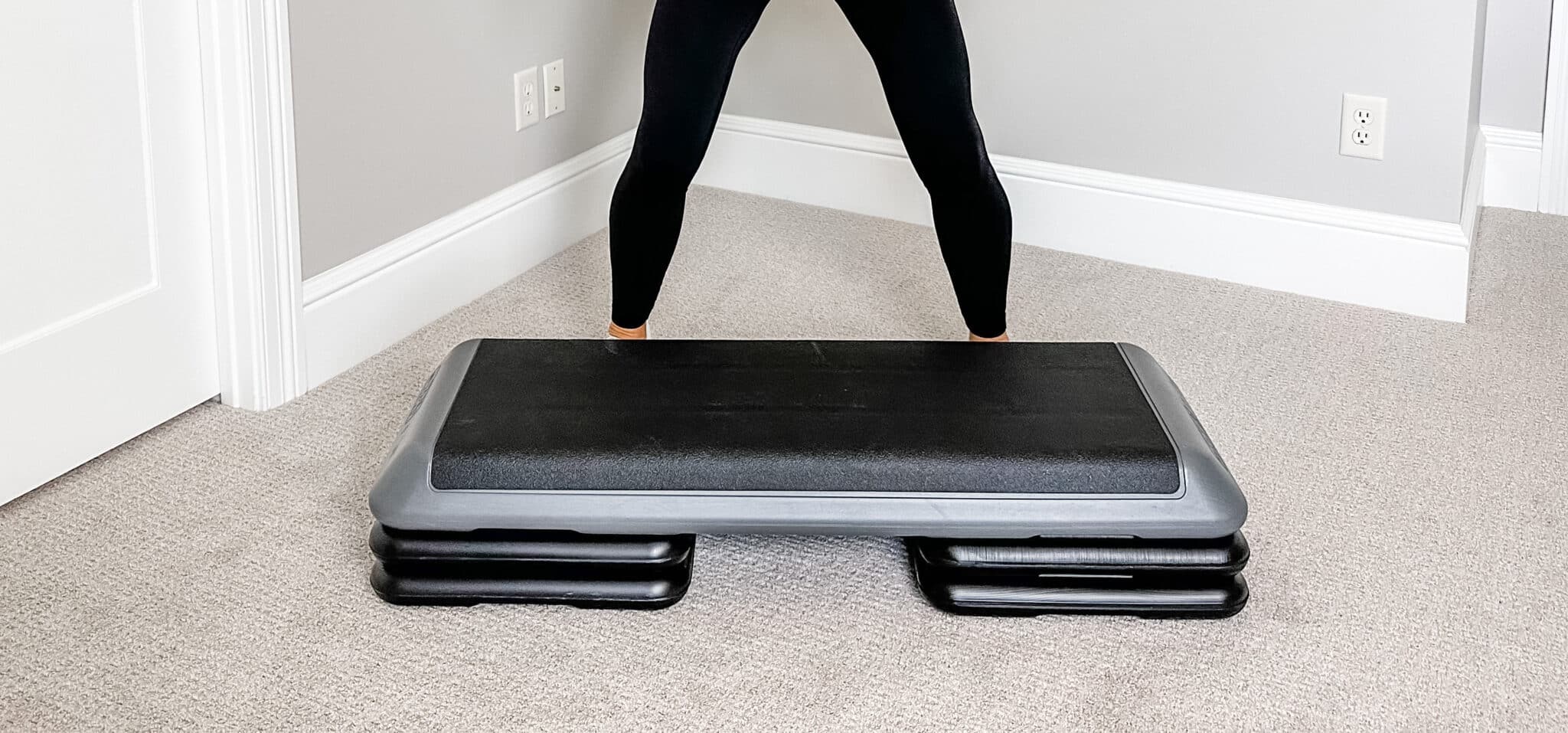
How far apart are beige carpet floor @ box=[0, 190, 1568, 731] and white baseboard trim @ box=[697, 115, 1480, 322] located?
0.26 meters

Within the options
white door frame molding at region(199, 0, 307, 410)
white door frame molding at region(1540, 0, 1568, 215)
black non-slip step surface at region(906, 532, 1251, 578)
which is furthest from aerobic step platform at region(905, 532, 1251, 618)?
white door frame molding at region(1540, 0, 1568, 215)

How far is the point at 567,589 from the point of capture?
1.64 metres

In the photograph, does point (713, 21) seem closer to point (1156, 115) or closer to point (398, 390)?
point (398, 390)

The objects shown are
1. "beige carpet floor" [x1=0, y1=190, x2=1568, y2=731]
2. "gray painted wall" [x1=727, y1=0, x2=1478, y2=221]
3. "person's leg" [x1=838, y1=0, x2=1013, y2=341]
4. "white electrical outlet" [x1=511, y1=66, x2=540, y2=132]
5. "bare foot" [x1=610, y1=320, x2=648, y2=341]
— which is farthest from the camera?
"white electrical outlet" [x1=511, y1=66, x2=540, y2=132]

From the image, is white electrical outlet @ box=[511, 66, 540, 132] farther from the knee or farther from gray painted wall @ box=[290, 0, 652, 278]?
the knee

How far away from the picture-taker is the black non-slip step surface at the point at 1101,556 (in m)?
1.61

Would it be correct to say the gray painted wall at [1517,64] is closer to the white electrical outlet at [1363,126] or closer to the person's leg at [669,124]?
the white electrical outlet at [1363,126]

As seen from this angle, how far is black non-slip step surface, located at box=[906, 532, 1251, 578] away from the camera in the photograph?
1612 mm

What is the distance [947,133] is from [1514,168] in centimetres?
176

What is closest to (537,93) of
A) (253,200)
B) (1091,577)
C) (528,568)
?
(253,200)

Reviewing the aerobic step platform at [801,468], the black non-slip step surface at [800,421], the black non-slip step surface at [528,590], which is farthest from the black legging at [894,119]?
the black non-slip step surface at [528,590]

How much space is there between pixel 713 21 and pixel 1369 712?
115cm

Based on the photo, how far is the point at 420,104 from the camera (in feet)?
7.97

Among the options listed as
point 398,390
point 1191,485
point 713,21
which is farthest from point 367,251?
point 1191,485
